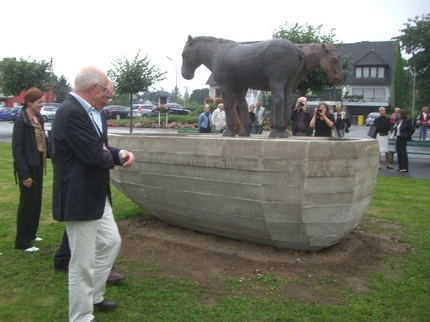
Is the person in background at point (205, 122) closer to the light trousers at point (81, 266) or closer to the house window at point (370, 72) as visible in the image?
the light trousers at point (81, 266)

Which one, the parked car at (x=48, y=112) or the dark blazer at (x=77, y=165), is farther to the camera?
the parked car at (x=48, y=112)

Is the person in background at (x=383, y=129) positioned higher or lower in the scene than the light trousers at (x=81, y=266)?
higher

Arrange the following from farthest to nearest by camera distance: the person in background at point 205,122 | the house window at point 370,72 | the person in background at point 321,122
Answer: the house window at point 370,72
the person in background at point 205,122
the person in background at point 321,122

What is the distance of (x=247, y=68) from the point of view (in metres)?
5.43

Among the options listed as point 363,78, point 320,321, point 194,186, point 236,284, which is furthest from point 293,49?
point 363,78

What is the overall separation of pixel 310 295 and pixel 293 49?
2.72 metres

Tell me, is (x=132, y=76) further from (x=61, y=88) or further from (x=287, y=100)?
(x=61, y=88)

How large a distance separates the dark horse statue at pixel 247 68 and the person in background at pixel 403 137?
716 cm

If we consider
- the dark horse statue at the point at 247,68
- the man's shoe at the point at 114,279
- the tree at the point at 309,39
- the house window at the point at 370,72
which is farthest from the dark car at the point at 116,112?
the man's shoe at the point at 114,279

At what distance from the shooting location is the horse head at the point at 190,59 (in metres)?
6.07

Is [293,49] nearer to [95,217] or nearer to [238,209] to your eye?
[238,209]

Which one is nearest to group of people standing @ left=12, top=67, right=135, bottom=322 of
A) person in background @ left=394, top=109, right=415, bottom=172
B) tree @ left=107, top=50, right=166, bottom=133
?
person in background @ left=394, top=109, right=415, bottom=172

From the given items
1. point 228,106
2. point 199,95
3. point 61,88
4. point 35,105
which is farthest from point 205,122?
point 199,95

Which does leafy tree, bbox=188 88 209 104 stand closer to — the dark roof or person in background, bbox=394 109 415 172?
the dark roof
